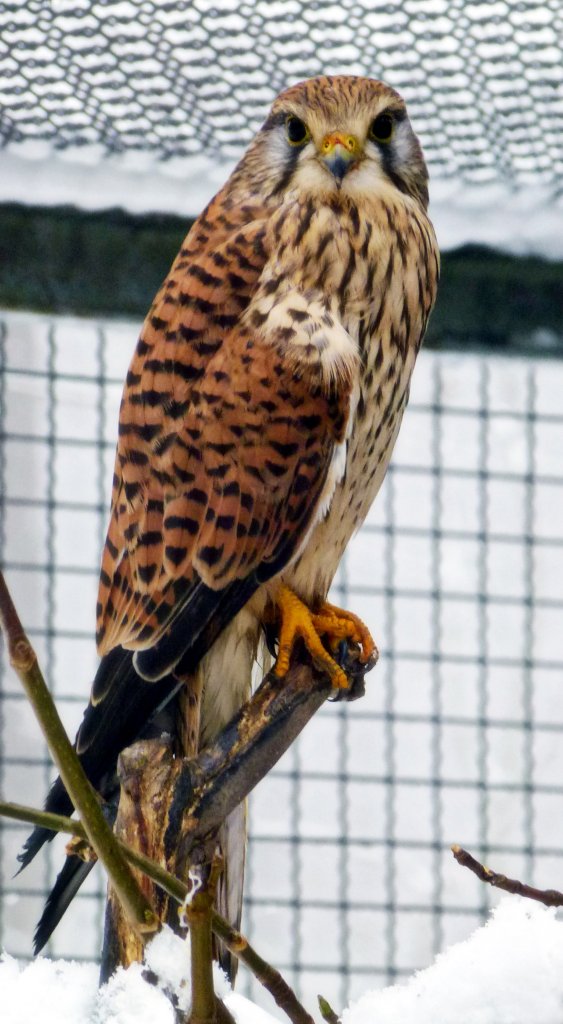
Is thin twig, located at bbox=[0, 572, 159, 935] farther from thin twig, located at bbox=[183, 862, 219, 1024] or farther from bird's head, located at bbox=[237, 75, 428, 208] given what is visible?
bird's head, located at bbox=[237, 75, 428, 208]

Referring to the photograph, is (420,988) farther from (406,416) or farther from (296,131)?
(406,416)

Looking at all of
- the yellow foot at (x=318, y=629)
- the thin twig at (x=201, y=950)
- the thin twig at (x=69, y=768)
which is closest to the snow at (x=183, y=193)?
the yellow foot at (x=318, y=629)

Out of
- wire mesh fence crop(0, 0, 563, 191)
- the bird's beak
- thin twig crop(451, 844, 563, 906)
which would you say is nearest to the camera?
thin twig crop(451, 844, 563, 906)

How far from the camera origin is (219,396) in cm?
181

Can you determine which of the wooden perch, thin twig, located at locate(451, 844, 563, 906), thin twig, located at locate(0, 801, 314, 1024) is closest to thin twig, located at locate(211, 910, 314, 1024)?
thin twig, located at locate(0, 801, 314, 1024)

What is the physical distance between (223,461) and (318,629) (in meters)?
0.25

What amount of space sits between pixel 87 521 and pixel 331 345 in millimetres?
1174

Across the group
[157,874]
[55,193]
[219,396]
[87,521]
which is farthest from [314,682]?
[87,521]

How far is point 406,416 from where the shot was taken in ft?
9.77

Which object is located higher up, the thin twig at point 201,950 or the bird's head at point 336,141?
the bird's head at point 336,141

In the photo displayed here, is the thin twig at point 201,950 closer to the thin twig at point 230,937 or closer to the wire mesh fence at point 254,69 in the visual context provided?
the thin twig at point 230,937

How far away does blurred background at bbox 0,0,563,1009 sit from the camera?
2.14 metres

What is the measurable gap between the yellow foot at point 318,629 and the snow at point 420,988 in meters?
0.53

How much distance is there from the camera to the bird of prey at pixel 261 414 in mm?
1771
